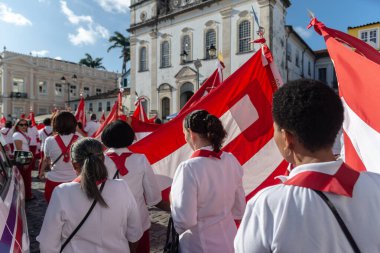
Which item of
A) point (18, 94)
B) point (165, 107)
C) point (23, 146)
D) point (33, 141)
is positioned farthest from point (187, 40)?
point (18, 94)

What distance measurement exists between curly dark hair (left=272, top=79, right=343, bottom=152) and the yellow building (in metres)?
26.0

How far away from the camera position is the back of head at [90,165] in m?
2.08

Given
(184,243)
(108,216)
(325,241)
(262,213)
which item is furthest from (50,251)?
(325,241)

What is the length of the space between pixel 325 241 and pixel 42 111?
54.2 meters

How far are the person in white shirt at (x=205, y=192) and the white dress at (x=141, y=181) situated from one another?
833mm

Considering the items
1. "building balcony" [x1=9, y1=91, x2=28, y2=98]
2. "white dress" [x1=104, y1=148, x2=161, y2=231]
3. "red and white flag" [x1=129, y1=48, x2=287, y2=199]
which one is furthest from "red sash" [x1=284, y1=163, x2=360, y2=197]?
"building balcony" [x1=9, y1=91, x2=28, y2=98]

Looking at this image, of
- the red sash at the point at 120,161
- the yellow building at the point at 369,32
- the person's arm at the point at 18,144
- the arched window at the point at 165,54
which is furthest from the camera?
the arched window at the point at 165,54

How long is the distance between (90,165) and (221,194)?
98cm

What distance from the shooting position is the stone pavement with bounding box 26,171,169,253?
4.74m

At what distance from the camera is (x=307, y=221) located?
1.08m

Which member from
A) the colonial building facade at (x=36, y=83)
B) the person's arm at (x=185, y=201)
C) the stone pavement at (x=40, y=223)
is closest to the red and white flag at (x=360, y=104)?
the person's arm at (x=185, y=201)

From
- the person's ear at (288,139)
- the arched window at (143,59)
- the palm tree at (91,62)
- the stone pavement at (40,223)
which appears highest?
the palm tree at (91,62)

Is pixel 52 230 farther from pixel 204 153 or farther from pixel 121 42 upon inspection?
pixel 121 42

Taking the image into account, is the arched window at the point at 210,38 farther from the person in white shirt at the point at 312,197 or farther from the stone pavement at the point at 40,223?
the person in white shirt at the point at 312,197
